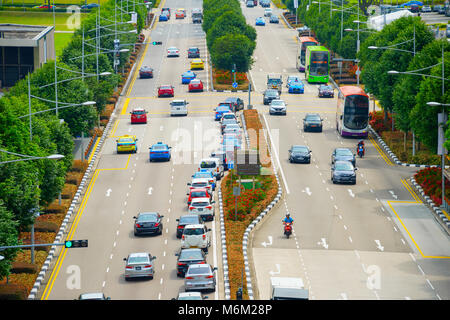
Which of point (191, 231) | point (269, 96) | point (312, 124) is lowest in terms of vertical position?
point (191, 231)

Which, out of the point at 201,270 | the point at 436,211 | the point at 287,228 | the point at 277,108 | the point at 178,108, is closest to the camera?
the point at 201,270

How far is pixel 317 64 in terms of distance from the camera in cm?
11031

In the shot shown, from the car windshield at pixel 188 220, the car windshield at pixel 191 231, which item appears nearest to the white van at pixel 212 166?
the car windshield at pixel 188 220

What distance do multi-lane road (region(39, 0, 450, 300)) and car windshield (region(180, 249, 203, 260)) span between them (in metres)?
1.27

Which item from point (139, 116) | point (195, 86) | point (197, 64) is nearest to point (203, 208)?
point (139, 116)

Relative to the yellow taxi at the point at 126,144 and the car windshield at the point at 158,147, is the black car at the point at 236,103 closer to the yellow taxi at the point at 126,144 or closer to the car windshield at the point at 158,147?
the yellow taxi at the point at 126,144

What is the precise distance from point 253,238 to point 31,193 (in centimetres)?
1440

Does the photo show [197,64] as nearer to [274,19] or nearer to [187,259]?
[274,19]

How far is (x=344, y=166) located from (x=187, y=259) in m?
24.5

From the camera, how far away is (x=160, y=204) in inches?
2458

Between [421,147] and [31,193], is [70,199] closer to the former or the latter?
[31,193]

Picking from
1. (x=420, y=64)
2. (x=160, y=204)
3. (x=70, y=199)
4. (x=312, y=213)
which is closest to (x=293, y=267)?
(x=312, y=213)

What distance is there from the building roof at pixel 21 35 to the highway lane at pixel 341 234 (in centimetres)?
4089

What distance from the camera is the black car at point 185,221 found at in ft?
176
